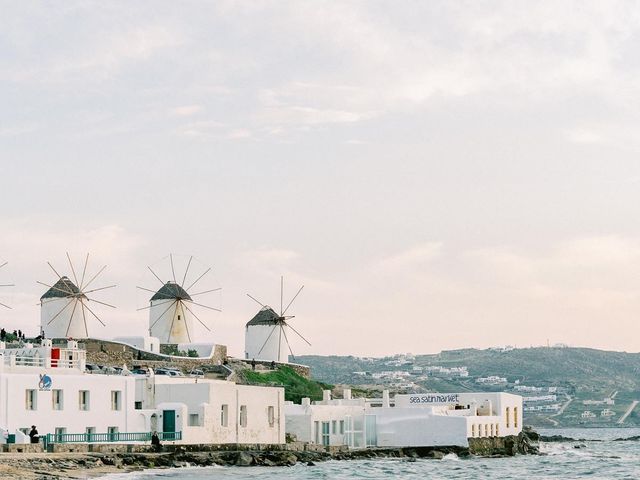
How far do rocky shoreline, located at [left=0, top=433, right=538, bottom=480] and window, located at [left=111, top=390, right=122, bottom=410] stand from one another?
13.5 ft

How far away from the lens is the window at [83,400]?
60500 millimetres

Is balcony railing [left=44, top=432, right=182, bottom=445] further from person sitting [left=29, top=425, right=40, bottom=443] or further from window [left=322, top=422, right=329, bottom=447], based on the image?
window [left=322, top=422, right=329, bottom=447]

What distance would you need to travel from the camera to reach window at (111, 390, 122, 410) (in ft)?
204

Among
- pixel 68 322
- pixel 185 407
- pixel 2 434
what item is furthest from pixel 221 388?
pixel 68 322

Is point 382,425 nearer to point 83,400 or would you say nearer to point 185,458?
point 83,400

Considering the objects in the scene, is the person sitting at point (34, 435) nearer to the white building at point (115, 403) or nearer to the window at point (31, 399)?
the white building at point (115, 403)

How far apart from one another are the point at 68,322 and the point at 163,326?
1022 cm

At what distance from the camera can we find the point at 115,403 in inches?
2456

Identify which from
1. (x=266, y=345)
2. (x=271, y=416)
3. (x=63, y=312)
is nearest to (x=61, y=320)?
(x=63, y=312)

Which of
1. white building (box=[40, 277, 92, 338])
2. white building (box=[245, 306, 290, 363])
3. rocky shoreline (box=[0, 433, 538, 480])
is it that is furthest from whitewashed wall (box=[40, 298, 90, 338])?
rocky shoreline (box=[0, 433, 538, 480])

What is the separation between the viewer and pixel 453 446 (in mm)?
79438

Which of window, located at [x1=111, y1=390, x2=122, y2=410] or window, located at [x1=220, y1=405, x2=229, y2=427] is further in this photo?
window, located at [x1=220, y1=405, x2=229, y2=427]

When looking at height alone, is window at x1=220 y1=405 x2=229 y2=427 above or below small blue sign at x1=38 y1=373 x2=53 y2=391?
below

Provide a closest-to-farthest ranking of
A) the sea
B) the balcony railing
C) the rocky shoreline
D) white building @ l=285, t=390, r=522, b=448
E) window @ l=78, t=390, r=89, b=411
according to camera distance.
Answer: the rocky shoreline < the sea < the balcony railing < window @ l=78, t=390, r=89, b=411 < white building @ l=285, t=390, r=522, b=448
